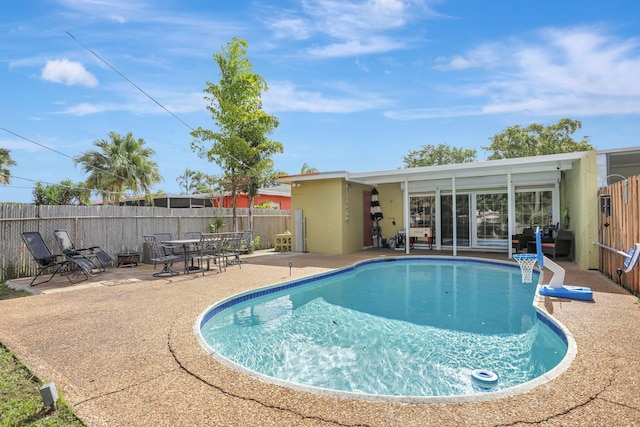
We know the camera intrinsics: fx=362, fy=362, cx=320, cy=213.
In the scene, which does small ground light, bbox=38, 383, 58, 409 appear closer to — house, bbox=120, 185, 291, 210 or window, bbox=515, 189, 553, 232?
window, bbox=515, 189, 553, 232

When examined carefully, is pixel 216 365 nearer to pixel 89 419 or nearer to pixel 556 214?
pixel 89 419

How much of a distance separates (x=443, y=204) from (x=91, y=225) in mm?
12178

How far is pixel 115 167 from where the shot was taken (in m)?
19.1

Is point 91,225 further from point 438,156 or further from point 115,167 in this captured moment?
point 438,156

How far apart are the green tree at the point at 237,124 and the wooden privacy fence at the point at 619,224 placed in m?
10.7

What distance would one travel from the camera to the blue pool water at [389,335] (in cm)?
383

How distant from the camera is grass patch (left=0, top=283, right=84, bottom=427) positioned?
2.51 metres

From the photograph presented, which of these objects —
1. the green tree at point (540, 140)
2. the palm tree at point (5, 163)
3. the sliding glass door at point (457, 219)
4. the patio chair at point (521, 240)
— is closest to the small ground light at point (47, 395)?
the patio chair at point (521, 240)

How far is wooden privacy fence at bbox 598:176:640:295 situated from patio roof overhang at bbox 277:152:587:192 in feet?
6.54

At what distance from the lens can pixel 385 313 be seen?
20.6ft

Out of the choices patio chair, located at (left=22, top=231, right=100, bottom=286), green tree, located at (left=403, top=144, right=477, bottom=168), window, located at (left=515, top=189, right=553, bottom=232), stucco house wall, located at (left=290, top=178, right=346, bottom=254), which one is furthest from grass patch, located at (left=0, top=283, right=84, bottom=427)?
green tree, located at (left=403, top=144, right=477, bottom=168)

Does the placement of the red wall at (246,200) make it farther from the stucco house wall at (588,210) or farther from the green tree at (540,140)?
the stucco house wall at (588,210)

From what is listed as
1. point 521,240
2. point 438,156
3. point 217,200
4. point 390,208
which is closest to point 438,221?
point 390,208

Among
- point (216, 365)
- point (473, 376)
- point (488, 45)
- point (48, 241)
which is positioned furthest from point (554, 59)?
point (48, 241)
